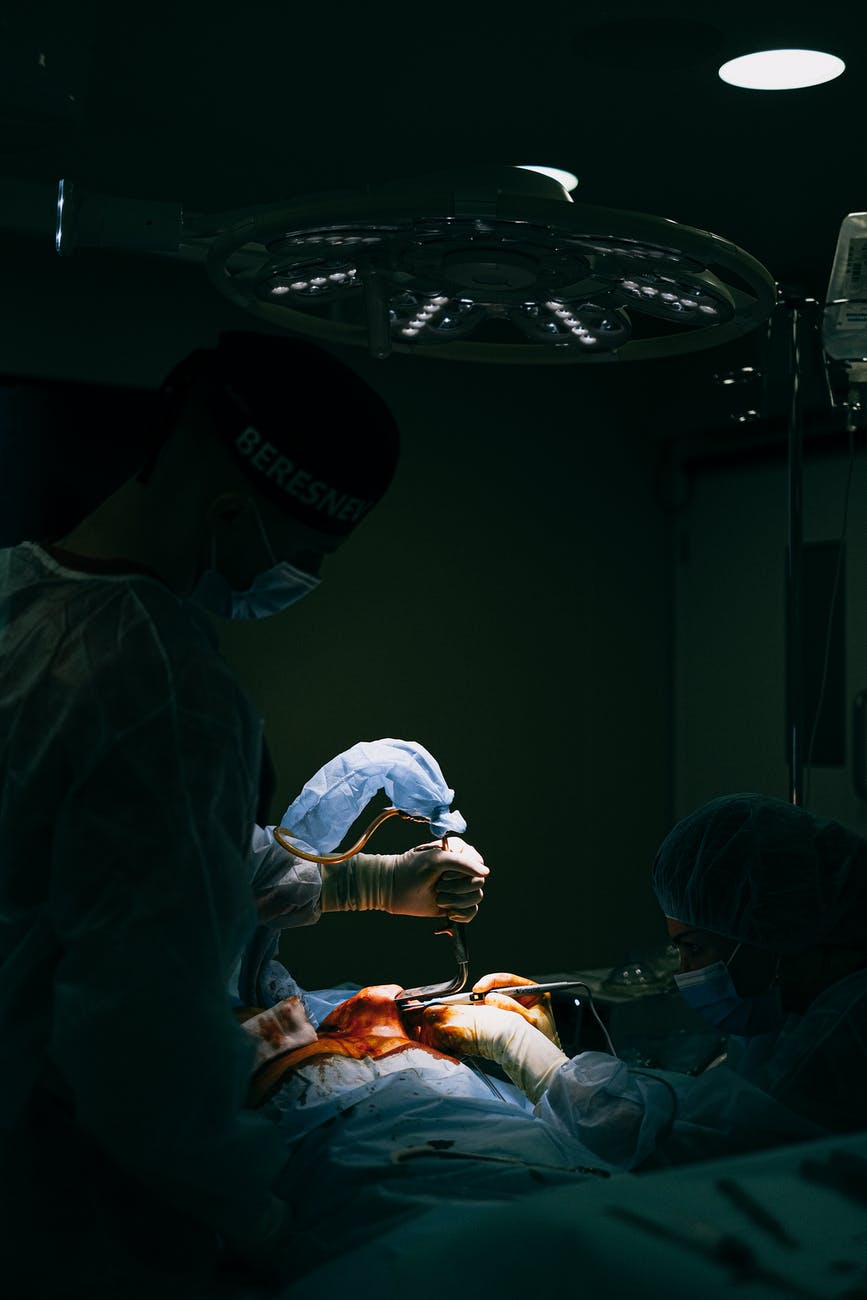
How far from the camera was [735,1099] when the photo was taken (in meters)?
1.57

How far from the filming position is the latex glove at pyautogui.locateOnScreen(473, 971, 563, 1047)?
2023 millimetres

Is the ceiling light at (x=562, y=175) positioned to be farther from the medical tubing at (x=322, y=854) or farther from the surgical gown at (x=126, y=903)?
the surgical gown at (x=126, y=903)

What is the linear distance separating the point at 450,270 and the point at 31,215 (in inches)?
19.0

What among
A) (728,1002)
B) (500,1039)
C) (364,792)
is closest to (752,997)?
(728,1002)

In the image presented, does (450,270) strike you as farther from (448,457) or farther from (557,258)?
(448,457)

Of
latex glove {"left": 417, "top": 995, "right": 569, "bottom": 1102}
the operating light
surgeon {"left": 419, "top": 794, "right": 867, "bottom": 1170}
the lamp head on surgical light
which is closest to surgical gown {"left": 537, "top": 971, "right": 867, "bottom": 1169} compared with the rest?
surgeon {"left": 419, "top": 794, "right": 867, "bottom": 1170}

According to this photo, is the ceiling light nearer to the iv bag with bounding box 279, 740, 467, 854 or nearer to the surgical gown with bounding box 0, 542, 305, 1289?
the iv bag with bounding box 279, 740, 467, 854

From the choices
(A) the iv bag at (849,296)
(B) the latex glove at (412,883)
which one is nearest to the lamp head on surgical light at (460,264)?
(A) the iv bag at (849,296)

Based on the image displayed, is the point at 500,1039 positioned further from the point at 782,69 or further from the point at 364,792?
the point at 782,69

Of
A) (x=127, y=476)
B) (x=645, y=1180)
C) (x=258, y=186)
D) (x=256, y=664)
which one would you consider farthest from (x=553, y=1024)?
(x=258, y=186)

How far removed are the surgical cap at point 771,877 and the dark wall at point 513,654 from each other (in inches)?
25.8

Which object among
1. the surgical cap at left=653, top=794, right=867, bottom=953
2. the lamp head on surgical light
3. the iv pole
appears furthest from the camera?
the iv pole

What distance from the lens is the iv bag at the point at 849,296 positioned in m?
1.97

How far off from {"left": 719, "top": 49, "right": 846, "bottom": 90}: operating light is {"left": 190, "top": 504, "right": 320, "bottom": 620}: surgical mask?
1.12 m
